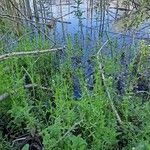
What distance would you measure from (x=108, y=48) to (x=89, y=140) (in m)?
1.16

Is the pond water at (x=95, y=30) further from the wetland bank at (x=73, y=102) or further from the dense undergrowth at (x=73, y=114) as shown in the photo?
the dense undergrowth at (x=73, y=114)

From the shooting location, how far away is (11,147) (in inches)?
79.7

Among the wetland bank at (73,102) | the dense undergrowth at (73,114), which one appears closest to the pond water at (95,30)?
the wetland bank at (73,102)

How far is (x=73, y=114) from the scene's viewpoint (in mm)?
1919

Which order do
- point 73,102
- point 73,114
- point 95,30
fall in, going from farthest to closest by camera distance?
point 95,30 < point 73,102 < point 73,114

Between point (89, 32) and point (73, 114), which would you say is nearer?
point (73, 114)

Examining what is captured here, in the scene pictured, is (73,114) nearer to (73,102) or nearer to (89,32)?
(73,102)

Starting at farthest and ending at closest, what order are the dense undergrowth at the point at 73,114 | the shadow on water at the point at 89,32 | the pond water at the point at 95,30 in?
the pond water at the point at 95,30, the shadow on water at the point at 89,32, the dense undergrowth at the point at 73,114

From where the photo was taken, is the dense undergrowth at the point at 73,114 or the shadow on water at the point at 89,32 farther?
the shadow on water at the point at 89,32

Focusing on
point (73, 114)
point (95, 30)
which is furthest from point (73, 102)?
point (95, 30)

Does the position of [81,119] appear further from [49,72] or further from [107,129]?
[49,72]

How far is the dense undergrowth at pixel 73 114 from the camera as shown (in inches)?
72.3

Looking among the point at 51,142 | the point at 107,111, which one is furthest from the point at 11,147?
the point at 107,111

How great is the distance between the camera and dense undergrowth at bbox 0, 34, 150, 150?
6.03ft
